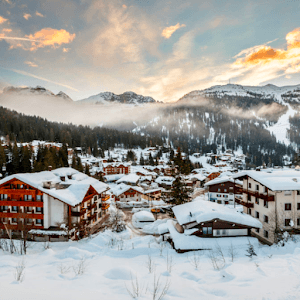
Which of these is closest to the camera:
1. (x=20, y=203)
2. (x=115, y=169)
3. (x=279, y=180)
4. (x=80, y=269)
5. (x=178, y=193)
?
(x=80, y=269)

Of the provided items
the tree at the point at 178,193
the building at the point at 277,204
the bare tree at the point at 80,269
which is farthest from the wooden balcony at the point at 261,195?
the bare tree at the point at 80,269

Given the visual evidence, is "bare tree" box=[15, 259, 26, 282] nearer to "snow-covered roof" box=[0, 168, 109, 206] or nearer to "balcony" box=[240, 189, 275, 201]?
"snow-covered roof" box=[0, 168, 109, 206]

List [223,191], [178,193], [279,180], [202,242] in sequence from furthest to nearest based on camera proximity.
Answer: [223,191] → [178,193] → [279,180] → [202,242]

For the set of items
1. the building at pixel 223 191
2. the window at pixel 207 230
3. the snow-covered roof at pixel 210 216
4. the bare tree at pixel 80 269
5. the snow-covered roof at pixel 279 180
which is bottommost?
the building at pixel 223 191

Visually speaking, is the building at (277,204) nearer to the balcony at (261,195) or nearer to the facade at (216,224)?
the balcony at (261,195)

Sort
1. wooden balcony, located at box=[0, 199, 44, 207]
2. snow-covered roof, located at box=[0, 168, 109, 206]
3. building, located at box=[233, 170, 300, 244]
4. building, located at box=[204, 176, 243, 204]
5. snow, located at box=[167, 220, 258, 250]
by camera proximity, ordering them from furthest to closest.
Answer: building, located at box=[204, 176, 243, 204], wooden balcony, located at box=[0, 199, 44, 207], snow-covered roof, located at box=[0, 168, 109, 206], building, located at box=[233, 170, 300, 244], snow, located at box=[167, 220, 258, 250]

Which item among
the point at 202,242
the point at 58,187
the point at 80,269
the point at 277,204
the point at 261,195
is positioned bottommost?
the point at 202,242

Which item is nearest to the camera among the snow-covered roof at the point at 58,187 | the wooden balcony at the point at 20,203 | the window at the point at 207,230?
the window at the point at 207,230

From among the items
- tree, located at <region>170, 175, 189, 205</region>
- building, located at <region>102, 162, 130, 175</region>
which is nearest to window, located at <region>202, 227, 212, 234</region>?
tree, located at <region>170, 175, 189, 205</region>

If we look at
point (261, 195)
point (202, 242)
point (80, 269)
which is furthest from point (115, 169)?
point (80, 269)

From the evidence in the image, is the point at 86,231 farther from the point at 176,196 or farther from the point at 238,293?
the point at 238,293

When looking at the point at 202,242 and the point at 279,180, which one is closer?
the point at 202,242

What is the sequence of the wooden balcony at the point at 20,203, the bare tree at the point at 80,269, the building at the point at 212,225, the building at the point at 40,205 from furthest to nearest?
the wooden balcony at the point at 20,203 < the building at the point at 40,205 < the building at the point at 212,225 < the bare tree at the point at 80,269

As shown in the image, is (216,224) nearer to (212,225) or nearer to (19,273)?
(212,225)
